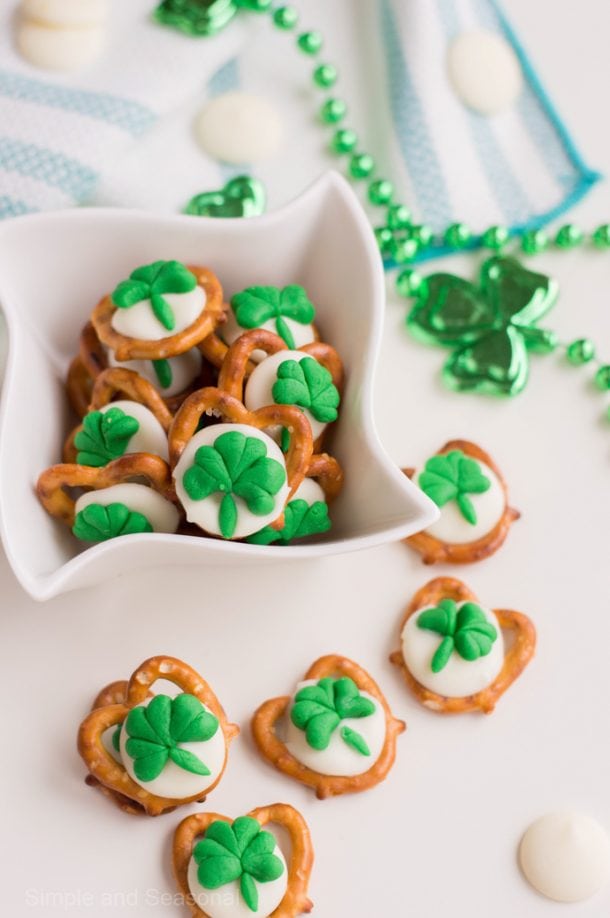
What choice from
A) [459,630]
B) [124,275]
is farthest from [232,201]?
[459,630]

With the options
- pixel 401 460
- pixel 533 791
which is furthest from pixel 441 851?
pixel 401 460

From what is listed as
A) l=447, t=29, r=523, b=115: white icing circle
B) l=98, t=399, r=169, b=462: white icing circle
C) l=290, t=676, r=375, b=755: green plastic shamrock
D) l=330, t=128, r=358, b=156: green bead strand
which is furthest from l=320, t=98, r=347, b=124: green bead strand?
l=290, t=676, r=375, b=755: green plastic shamrock

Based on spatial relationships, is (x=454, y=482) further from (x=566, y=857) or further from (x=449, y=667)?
(x=566, y=857)

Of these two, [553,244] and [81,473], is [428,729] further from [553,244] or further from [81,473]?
[553,244]

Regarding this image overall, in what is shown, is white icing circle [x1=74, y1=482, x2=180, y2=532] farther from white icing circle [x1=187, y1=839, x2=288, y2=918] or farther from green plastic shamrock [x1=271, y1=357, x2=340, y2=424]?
white icing circle [x1=187, y1=839, x2=288, y2=918]

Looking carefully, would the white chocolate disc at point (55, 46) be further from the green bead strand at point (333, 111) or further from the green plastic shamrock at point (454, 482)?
the green plastic shamrock at point (454, 482)

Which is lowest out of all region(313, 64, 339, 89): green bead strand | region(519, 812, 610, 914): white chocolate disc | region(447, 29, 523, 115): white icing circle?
region(519, 812, 610, 914): white chocolate disc
